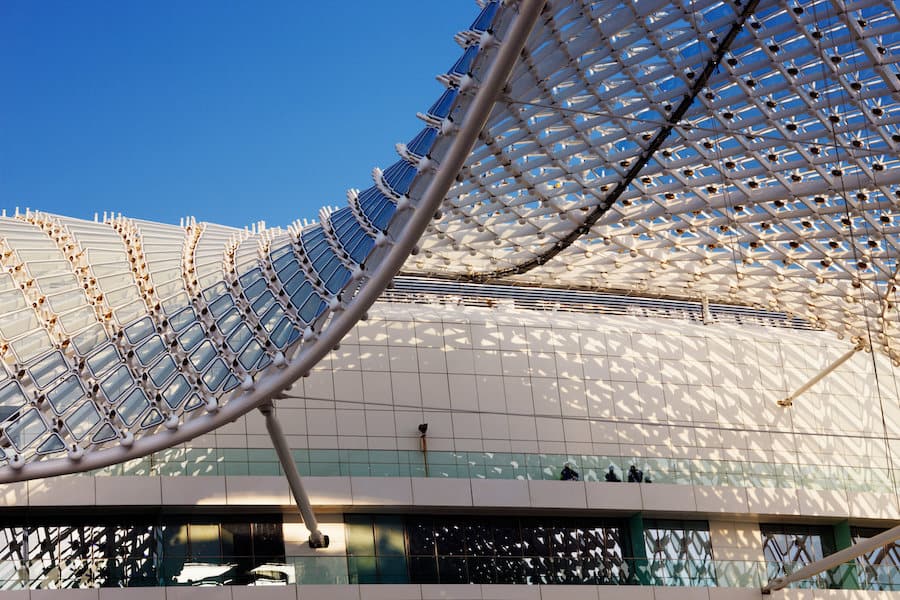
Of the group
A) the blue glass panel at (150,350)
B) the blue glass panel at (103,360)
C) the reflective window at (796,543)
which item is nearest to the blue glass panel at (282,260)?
the blue glass panel at (150,350)

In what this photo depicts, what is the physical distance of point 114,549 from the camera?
46656 mm

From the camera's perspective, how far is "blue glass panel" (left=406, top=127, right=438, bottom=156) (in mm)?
35250

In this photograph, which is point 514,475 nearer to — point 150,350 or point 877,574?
point 877,574

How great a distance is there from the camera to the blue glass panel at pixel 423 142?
35.2 m

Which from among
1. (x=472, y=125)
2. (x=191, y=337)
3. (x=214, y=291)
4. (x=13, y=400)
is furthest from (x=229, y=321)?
(x=472, y=125)

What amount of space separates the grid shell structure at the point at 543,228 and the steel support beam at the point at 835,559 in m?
9.80

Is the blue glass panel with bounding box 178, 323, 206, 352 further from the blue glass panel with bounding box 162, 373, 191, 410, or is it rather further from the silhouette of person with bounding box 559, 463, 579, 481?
the silhouette of person with bounding box 559, 463, 579, 481

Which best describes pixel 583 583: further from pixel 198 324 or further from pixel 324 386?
pixel 198 324

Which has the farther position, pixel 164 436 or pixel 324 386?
pixel 324 386

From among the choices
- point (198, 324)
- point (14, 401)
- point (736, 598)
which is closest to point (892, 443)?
point (736, 598)

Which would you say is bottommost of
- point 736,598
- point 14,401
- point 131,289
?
point 736,598

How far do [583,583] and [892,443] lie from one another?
1905 centimetres

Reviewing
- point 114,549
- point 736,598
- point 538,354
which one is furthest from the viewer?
point 538,354

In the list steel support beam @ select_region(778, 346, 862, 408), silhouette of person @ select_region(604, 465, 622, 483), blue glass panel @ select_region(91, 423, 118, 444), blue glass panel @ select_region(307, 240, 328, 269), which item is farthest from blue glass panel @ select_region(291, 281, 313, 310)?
steel support beam @ select_region(778, 346, 862, 408)
